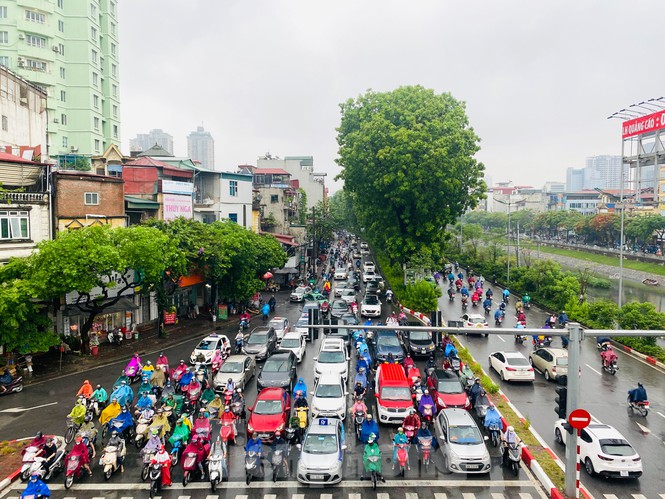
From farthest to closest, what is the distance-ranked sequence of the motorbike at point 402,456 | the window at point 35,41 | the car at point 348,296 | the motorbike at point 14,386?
the window at point 35,41 → the car at point 348,296 → the motorbike at point 14,386 → the motorbike at point 402,456

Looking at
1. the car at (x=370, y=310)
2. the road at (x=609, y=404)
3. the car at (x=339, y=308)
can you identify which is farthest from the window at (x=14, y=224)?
the road at (x=609, y=404)

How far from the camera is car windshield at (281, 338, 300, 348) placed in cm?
2748

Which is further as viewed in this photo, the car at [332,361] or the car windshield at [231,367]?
the car at [332,361]

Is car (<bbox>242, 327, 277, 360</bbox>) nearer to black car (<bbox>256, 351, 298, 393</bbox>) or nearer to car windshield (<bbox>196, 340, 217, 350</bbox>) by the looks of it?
car windshield (<bbox>196, 340, 217, 350</bbox>)

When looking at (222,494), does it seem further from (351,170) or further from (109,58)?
(109,58)

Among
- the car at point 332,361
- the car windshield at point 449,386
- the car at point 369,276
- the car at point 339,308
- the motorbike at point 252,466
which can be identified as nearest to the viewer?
the motorbike at point 252,466

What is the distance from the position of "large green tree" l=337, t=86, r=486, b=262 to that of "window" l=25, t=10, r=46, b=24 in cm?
3342

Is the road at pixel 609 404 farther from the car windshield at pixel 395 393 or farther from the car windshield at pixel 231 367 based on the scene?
the car windshield at pixel 231 367

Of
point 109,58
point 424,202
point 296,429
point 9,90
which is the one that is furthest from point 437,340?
point 109,58

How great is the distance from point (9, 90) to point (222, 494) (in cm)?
3769

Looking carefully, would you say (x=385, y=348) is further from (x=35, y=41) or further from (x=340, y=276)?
(x=35, y=41)

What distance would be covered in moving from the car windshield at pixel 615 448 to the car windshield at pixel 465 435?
3.51 metres

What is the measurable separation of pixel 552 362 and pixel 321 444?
556 inches

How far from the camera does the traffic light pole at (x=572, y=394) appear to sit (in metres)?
13.1
